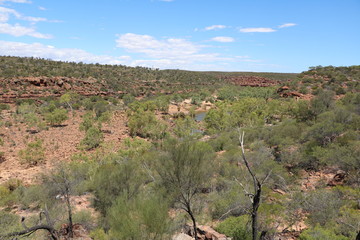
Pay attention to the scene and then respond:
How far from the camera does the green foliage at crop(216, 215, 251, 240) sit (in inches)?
382

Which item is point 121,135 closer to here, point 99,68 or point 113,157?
point 113,157

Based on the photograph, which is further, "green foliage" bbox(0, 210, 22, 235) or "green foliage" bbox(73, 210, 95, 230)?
"green foliage" bbox(73, 210, 95, 230)

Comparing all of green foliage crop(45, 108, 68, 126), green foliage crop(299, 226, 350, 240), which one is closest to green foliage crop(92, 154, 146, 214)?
green foliage crop(299, 226, 350, 240)

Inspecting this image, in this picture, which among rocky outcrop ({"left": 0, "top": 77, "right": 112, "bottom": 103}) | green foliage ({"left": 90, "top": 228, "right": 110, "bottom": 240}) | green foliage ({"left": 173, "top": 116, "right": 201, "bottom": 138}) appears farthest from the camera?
rocky outcrop ({"left": 0, "top": 77, "right": 112, "bottom": 103})

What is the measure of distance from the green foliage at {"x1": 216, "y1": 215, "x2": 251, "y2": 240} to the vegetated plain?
0.14 ft

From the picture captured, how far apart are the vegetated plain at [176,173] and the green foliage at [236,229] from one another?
4 centimetres

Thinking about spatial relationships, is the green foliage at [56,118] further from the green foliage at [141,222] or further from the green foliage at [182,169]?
the green foliage at [141,222]

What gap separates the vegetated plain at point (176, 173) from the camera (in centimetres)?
989

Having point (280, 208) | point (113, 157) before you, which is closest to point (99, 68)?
point (113, 157)

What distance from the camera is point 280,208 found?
1127 centimetres

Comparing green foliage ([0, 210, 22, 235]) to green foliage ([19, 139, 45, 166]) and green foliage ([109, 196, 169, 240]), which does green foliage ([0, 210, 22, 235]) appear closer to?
green foliage ([109, 196, 169, 240])

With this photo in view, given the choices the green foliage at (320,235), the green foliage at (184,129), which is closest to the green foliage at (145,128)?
the green foliage at (184,129)

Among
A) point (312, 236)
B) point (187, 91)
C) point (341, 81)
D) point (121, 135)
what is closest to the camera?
point (312, 236)

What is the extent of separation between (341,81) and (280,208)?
4388 centimetres
